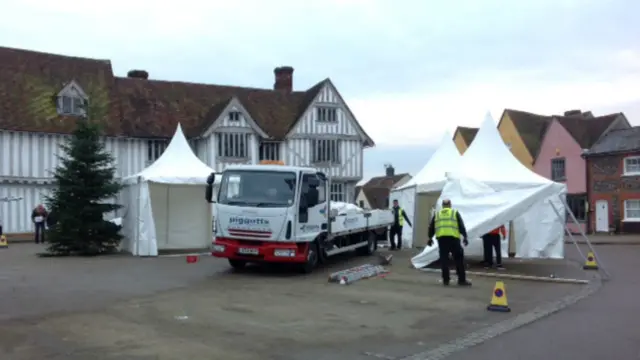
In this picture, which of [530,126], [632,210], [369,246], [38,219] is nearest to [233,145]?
[38,219]

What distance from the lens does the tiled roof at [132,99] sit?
31.9m

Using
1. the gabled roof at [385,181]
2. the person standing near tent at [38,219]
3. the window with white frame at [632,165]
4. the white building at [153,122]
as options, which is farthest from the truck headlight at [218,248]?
the gabled roof at [385,181]

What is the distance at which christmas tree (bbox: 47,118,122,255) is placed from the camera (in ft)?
65.7

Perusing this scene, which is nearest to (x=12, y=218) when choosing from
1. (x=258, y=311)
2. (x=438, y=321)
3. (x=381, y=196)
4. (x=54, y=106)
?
(x=54, y=106)

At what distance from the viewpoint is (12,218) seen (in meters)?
30.4

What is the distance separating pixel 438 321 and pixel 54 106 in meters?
28.6

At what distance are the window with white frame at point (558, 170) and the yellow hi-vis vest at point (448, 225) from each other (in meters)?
32.8

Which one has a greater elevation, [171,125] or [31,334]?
[171,125]

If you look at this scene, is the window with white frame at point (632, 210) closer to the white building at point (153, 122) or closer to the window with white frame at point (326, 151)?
the white building at point (153, 122)

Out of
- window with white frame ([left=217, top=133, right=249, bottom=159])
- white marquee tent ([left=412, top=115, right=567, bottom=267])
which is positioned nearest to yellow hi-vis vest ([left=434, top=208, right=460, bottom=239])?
white marquee tent ([left=412, top=115, right=567, bottom=267])

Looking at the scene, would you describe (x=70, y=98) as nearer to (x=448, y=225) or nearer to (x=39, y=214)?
(x=39, y=214)

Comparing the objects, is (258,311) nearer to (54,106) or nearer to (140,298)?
(140,298)

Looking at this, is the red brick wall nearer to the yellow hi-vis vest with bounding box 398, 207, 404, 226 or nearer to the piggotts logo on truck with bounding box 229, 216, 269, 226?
the yellow hi-vis vest with bounding box 398, 207, 404, 226

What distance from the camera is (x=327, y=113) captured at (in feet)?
128
